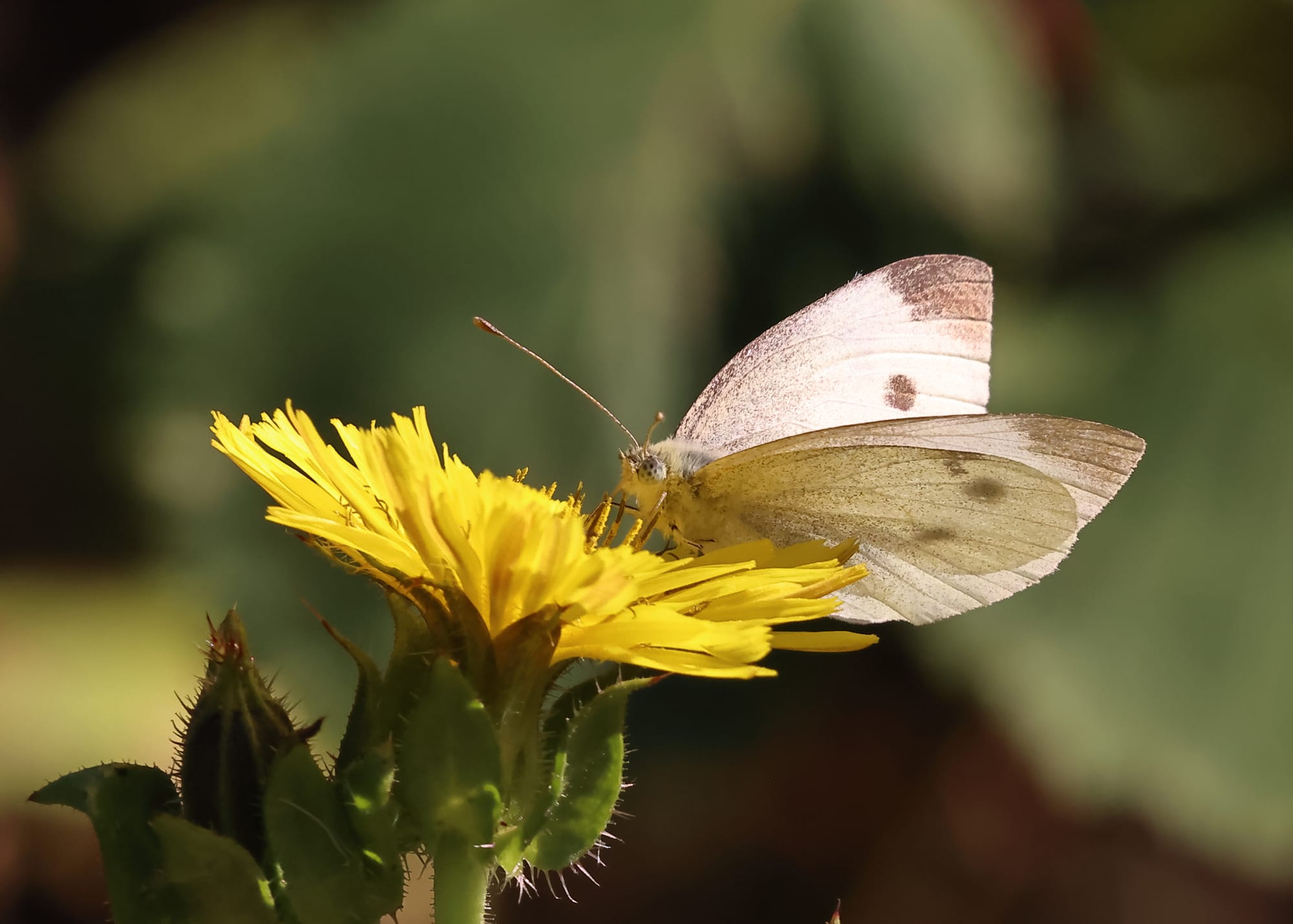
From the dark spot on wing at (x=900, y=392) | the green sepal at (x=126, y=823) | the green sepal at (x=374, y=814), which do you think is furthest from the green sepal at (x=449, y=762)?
the dark spot on wing at (x=900, y=392)

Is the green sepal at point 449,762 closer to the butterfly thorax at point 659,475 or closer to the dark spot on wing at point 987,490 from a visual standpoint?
the butterfly thorax at point 659,475

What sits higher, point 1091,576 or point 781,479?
point 1091,576

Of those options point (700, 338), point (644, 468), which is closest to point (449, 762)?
point (644, 468)

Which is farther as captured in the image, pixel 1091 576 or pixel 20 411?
pixel 20 411

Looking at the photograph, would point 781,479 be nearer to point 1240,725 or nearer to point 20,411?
point 1240,725

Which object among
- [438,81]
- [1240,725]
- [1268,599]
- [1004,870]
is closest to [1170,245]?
[1268,599]

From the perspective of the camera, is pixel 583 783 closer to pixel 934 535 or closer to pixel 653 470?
pixel 653 470
